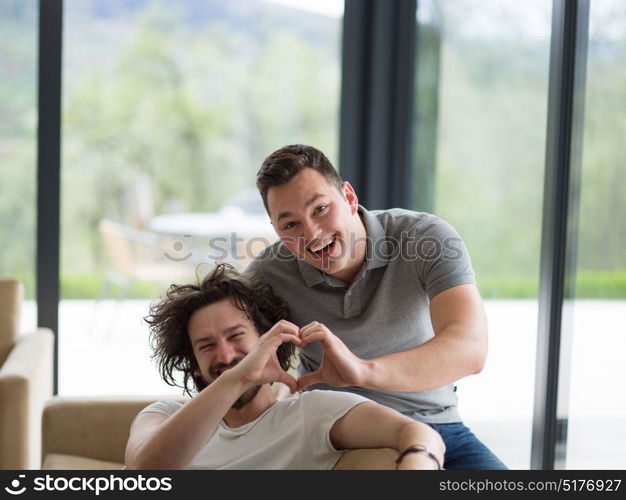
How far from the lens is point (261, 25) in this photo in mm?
4230

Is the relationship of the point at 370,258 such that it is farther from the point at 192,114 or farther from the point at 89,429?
the point at 192,114

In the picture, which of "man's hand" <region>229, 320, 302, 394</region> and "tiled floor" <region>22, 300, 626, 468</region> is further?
"tiled floor" <region>22, 300, 626, 468</region>

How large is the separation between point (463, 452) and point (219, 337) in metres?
0.67

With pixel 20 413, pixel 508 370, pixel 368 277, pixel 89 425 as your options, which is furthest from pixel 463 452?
pixel 20 413

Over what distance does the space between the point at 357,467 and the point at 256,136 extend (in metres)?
2.82

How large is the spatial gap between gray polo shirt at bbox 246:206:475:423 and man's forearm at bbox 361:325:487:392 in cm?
19

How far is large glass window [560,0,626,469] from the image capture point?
Result: 243cm

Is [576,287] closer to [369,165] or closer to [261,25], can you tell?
[369,165]

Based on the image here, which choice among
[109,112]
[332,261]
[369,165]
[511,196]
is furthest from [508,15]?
[109,112]

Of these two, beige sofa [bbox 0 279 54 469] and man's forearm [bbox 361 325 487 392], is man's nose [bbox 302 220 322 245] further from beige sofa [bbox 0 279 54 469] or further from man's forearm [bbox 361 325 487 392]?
beige sofa [bbox 0 279 54 469]

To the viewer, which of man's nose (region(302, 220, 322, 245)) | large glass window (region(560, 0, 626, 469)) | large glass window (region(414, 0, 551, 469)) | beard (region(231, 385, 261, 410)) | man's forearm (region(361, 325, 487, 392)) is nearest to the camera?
man's forearm (region(361, 325, 487, 392))

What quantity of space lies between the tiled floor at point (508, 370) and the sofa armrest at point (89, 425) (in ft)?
3.94

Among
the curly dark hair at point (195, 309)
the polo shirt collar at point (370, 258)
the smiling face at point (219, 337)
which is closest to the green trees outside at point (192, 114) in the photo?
the polo shirt collar at point (370, 258)

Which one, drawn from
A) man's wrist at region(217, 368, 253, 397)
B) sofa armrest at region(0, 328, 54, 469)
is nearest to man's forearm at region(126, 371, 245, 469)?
man's wrist at region(217, 368, 253, 397)
